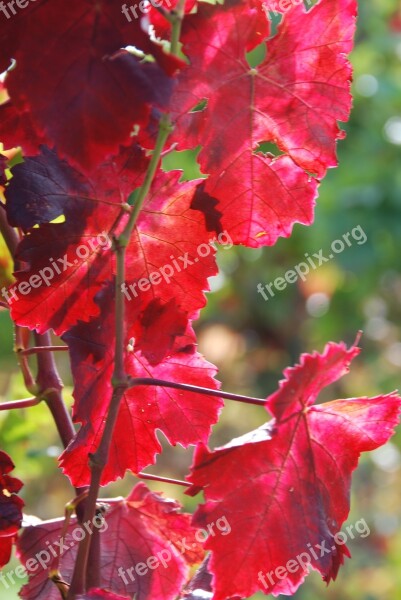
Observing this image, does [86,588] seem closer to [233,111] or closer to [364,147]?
Result: [233,111]

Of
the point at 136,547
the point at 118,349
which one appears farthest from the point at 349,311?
the point at 118,349

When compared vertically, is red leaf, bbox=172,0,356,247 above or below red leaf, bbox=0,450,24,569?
above

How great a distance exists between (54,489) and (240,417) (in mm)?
1252

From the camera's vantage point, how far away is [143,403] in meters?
0.52

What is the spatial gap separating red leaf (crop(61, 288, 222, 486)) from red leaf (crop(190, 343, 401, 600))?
5cm

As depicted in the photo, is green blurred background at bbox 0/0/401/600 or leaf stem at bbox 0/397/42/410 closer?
leaf stem at bbox 0/397/42/410

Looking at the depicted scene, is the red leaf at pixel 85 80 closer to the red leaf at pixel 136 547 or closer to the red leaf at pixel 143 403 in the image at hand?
the red leaf at pixel 143 403

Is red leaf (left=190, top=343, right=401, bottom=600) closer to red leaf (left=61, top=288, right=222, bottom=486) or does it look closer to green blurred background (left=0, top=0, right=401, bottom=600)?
red leaf (left=61, top=288, right=222, bottom=486)

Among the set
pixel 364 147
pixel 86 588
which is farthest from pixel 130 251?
pixel 364 147

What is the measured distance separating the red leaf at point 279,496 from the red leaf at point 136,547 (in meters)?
0.09


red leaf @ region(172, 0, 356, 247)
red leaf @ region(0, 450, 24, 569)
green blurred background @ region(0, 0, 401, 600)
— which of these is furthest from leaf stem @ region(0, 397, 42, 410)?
green blurred background @ region(0, 0, 401, 600)

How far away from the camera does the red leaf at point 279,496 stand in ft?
1.52

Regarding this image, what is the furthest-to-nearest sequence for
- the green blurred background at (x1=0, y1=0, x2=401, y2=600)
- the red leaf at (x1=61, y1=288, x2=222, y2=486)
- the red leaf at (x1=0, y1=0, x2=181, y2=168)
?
the green blurred background at (x1=0, y1=0, x2=401, y2=600), the red leaf at (x1=61, y1=288, x2=222, y2=486), the red leaf at (x1=0, y1=0, x2=181, y2=168)

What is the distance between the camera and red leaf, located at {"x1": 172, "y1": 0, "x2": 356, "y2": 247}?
1.54 ft
